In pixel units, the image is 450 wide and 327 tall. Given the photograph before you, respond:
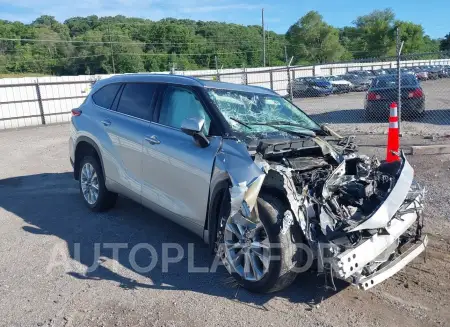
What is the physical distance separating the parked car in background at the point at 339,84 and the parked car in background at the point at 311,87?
0.83 meters

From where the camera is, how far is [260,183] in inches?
146

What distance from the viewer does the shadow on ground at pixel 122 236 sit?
4062 mm

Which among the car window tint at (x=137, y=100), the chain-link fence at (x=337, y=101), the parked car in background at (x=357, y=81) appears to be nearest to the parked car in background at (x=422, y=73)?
the chain-link fence at (x=337, y=101)

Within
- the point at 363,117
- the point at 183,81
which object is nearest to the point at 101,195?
the point at 183,81

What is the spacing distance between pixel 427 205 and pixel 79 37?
208 ft

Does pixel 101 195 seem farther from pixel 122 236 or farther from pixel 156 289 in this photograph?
pixel 156 289

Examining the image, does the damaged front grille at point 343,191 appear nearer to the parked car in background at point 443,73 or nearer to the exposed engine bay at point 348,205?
the exposed engine bay at point 348,205

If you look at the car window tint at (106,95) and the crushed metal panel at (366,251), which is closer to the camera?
the crushed metal panel at (366,251)

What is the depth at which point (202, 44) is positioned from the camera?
7344cm

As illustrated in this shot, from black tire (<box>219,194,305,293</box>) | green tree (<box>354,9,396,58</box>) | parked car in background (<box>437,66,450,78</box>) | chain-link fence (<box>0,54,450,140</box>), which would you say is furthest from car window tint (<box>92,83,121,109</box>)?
green tree (<box>354,9,396,58</box>)

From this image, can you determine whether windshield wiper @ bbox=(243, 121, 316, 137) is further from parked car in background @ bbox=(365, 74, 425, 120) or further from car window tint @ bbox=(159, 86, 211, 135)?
parked car in background @ bbox=(365, 74, 425, 120)

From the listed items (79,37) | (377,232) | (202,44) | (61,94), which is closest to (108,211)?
(377,232)

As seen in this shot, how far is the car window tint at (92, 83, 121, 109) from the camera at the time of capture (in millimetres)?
5918

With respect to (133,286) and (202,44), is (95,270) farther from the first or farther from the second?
(202,44)
